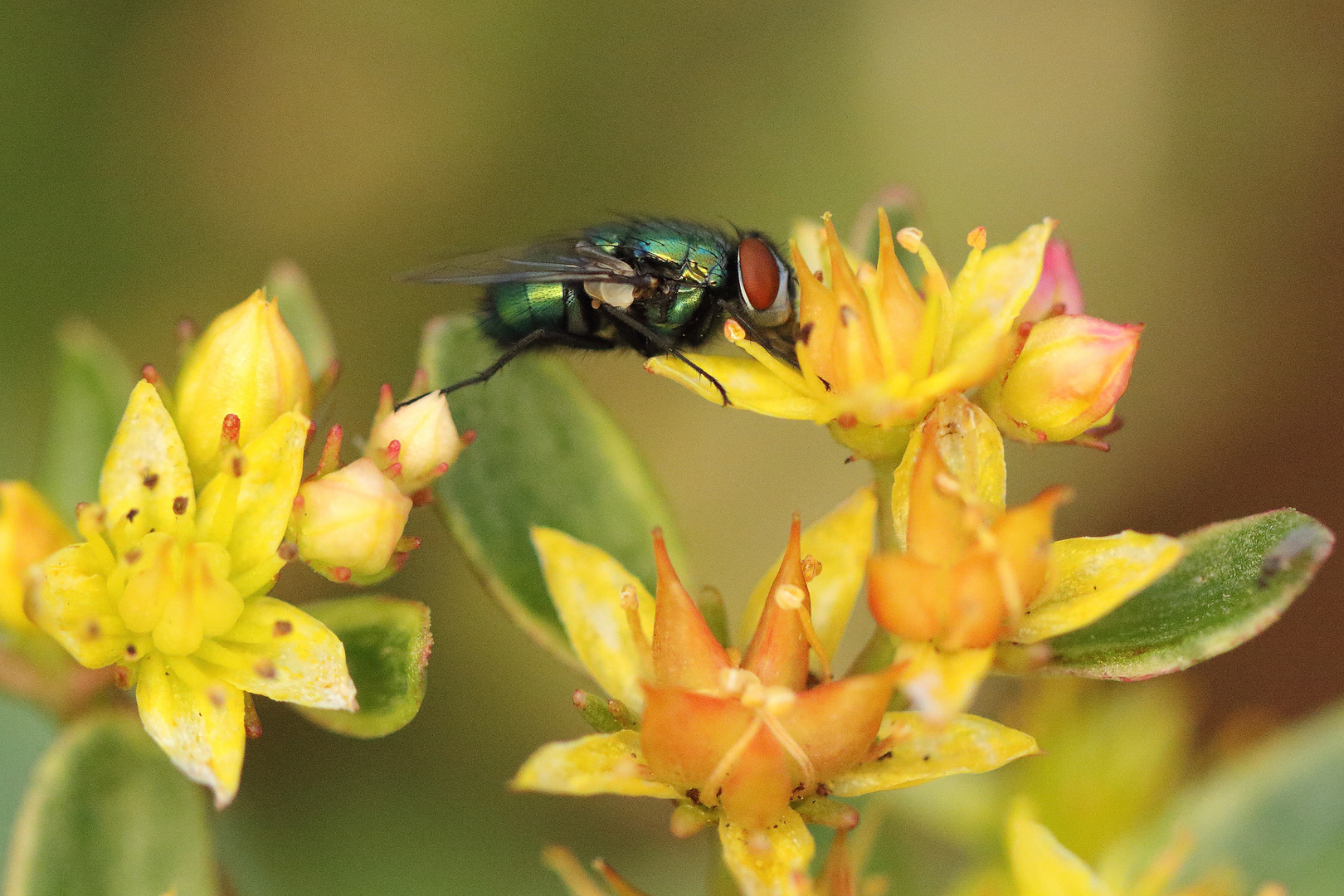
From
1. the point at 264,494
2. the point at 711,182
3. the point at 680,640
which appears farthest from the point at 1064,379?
the point at 711,182

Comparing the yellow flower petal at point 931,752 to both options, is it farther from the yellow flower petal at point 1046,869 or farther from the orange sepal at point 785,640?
the yellow flower petal at point 1046,869

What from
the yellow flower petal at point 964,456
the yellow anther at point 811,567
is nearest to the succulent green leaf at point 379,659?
the yellow anther at point 811,567

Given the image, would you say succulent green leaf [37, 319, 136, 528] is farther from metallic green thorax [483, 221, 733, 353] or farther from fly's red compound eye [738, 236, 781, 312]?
fly's red compound eye [738, 236, 781, 312]

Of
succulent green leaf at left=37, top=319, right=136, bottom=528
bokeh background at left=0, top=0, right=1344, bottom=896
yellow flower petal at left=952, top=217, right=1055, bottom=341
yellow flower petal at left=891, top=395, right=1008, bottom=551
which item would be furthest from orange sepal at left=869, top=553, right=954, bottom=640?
bokeh background at left=0, top=0, right=1344, bottom=896

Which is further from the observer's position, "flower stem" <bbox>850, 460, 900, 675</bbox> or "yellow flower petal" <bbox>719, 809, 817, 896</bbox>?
"flower stem" <bbox>850, 460, 900, 675</bbox>

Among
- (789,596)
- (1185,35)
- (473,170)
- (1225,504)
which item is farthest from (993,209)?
(789,596)
